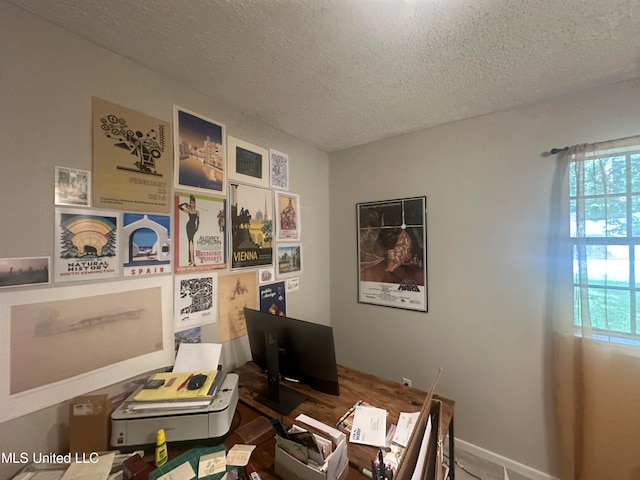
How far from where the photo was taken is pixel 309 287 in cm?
230

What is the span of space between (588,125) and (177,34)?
2.27 meters

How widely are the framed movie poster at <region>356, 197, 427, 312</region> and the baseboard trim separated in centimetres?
101

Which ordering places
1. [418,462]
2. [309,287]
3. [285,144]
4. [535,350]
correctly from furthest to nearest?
[309,287]
[285,144]
[535,350]
[418,462]

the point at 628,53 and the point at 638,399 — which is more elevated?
the point at 628,53

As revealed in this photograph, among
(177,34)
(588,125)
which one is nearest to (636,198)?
(588,125)

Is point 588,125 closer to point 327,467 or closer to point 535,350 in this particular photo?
point 535,350

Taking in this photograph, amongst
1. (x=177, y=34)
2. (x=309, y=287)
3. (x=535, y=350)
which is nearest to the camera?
(x=177, y=34)

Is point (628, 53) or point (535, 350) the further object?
point (535, 350)

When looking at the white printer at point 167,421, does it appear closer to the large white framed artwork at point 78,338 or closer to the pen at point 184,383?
the pen at point 184,383

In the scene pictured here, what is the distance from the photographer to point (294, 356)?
1304 millimetres

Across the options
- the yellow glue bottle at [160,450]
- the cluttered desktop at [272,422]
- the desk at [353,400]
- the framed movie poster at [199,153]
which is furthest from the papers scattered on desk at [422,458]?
the framed movie poster at [199,153]

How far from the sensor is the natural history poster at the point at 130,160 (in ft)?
3.66

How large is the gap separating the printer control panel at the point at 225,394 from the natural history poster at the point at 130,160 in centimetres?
94

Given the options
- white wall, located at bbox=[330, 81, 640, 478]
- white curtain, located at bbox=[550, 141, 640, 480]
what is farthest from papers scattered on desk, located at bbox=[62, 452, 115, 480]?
white curtain, located at bbox=[550, 141, 640, 480]
